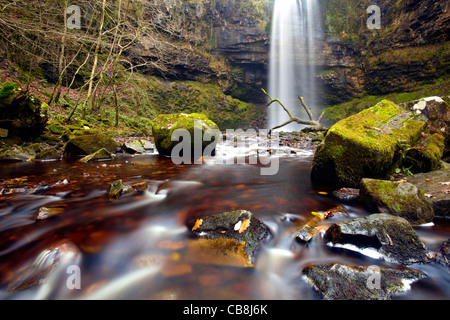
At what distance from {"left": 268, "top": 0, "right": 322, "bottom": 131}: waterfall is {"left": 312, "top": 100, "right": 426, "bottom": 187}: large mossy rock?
2082cm

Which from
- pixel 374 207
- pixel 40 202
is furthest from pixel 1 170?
pixel 374 207

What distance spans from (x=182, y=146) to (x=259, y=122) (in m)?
21.6

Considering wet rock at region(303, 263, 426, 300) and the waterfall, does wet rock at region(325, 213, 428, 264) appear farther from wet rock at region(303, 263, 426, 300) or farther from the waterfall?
the waterfall

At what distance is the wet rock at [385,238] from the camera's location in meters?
1.61

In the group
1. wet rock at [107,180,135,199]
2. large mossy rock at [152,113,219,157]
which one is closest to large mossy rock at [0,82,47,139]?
large mossy rock at [152,113,219,157]

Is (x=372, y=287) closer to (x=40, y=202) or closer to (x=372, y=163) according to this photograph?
(x=372, y=163)

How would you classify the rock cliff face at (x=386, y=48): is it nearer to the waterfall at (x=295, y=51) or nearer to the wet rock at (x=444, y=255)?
the waterfall at (x=295, y=51)

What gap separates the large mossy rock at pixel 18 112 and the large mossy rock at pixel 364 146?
737 centimetres

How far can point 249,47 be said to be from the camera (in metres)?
26.4

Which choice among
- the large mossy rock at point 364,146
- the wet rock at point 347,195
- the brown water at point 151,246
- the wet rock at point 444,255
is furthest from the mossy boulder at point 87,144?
the wet rock at point 444,255

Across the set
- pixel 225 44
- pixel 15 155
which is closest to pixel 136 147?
pixel 15 155

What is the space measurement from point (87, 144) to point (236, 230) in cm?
602

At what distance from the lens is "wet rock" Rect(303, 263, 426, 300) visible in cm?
128

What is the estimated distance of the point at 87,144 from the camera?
20.0 ft
